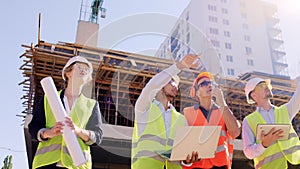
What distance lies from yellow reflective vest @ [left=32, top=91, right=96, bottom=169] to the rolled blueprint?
0.63 feet

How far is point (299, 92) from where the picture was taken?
2.56 m

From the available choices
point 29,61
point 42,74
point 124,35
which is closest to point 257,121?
point 124,35

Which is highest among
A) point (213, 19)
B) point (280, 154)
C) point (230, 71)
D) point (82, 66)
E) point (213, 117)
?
point (213, 19)

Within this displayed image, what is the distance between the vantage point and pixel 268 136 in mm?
2277

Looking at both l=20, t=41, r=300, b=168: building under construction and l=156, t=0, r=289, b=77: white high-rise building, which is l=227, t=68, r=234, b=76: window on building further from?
l=20, t=41, r=300, b=168: building under construction

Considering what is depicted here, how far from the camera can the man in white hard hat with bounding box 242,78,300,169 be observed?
2.31 meters

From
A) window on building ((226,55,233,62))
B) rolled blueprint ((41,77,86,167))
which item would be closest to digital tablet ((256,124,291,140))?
rolled blueprint ((41,77,86,167))

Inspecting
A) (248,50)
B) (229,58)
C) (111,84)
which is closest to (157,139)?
(111,84)

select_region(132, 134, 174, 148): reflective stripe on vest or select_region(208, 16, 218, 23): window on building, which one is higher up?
select_region(208, 16, 218, 23): window on building

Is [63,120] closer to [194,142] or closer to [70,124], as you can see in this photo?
[70,124]

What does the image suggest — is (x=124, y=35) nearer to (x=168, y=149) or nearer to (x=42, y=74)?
(x=168, y=149)

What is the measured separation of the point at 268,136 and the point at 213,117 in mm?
435

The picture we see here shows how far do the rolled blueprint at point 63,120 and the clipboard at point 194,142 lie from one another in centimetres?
64

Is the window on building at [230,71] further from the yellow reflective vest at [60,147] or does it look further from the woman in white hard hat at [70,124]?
the yellow reflective vest at [60,147]
